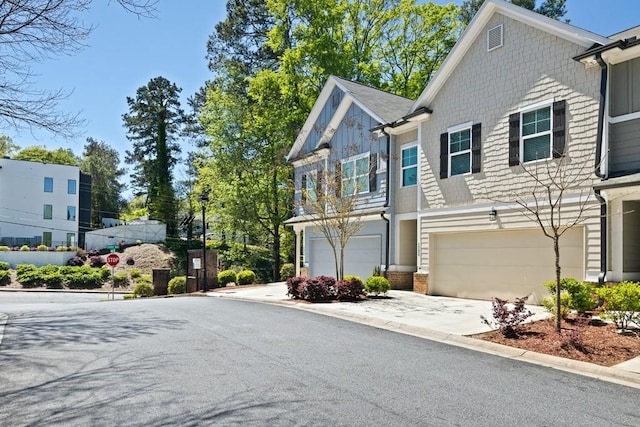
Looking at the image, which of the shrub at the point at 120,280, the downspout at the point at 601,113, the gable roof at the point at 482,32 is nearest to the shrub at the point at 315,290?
the gable roof at the point at 482,32

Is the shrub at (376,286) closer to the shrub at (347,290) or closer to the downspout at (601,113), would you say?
the shrub at (347,290)

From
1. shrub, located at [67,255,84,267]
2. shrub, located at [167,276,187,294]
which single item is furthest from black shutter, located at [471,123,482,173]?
shrub, located at [67,255,84,267]

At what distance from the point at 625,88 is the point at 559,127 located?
1709 mm

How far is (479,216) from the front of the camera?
15117 mm

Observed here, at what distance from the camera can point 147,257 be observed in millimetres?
40562

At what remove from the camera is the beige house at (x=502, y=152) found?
12.7 meters

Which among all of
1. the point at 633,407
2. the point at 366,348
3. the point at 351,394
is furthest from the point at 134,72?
the point at 633,407

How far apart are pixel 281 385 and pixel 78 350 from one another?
4.00 meters

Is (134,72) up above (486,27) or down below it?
below

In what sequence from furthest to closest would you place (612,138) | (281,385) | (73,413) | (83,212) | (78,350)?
(83,212) < (612,138) < (78,350) < (281,385) < (73,413)

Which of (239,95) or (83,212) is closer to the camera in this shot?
(239,95)

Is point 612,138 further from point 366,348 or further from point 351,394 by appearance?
point 351,394

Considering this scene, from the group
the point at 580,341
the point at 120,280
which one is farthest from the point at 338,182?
the point at 120,280

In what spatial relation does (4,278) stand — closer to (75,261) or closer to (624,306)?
(75,261)
